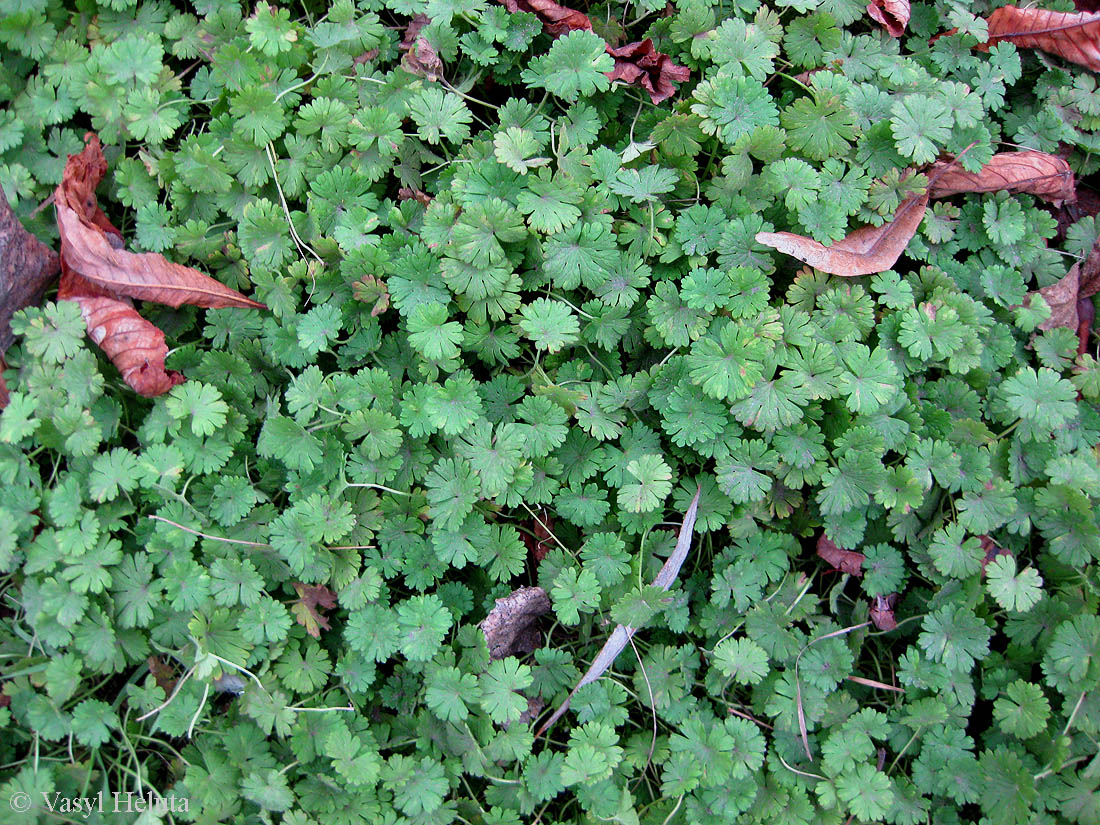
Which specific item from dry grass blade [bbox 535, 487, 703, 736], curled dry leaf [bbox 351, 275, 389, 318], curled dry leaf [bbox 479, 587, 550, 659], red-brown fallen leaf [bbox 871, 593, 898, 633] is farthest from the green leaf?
red-brown fallen leaf [bbox 871, 593, 898, 633]

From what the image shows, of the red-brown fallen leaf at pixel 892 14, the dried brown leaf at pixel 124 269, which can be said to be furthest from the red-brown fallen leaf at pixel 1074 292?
the dried brown leaf at pixel 124 269

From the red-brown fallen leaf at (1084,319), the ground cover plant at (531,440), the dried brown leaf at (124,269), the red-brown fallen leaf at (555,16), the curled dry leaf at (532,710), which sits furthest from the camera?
the red-brown fallen leaf at (1084,319)

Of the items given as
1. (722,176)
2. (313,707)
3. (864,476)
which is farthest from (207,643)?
(722,176)

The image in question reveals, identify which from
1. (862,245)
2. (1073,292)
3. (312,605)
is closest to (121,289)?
(312,605)

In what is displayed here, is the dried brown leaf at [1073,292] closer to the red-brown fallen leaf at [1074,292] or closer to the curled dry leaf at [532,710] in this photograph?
the red-brown fallen leaf at [1074,292]

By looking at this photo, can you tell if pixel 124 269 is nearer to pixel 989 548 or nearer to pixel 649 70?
pixel 649 70
